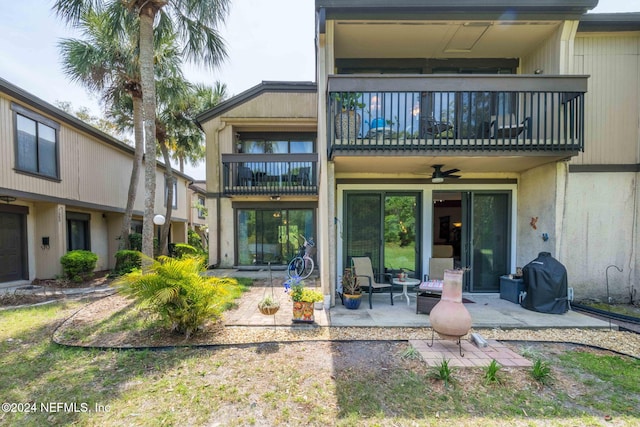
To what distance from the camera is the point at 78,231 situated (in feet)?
35.3

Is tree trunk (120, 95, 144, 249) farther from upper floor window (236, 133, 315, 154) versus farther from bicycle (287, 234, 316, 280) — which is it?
bicycle (287, 234, 316, 280)

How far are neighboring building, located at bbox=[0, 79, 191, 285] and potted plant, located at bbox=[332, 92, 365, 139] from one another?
8.45m

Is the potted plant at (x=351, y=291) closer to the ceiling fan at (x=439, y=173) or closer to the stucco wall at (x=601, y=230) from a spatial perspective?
the ceiling fan at (x=439, y=173)

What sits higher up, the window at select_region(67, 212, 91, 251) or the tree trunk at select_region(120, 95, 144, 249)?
the tree trunk at select_region(120, 95, 144, 249)

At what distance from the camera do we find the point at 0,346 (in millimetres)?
3973

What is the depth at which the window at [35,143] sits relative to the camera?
25.6 feet

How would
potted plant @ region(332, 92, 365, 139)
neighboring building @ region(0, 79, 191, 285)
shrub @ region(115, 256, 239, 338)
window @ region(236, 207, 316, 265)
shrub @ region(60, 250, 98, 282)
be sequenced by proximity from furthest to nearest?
window @ region(236, 207, 316, 265), shrub @ region(60, 250, 98, 282), neighboring building @ region(0, 79, 191, 285), potted plant @ region(332, 92, 365, 139), shrub @ region(115, 256, 239, 338)

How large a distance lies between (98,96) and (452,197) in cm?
1235

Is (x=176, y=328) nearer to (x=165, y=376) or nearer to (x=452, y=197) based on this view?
(x=165, y=376)

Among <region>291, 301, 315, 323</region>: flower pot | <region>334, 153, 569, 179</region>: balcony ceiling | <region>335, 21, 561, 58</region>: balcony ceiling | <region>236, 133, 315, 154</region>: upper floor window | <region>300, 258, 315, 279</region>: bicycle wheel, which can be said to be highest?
<region>335, 21, 561, 58</region>: balcony ceiling

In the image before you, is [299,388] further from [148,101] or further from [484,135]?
[148,101]

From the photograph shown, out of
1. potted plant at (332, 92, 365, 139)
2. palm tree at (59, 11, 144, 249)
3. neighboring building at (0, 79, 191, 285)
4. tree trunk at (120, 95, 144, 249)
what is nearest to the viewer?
potted plant at (332, 92, 365, 139)

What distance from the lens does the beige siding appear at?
18.9ft

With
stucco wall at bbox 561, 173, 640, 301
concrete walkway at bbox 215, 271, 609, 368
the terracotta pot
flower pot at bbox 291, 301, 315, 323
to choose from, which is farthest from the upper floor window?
the terracotta pot
